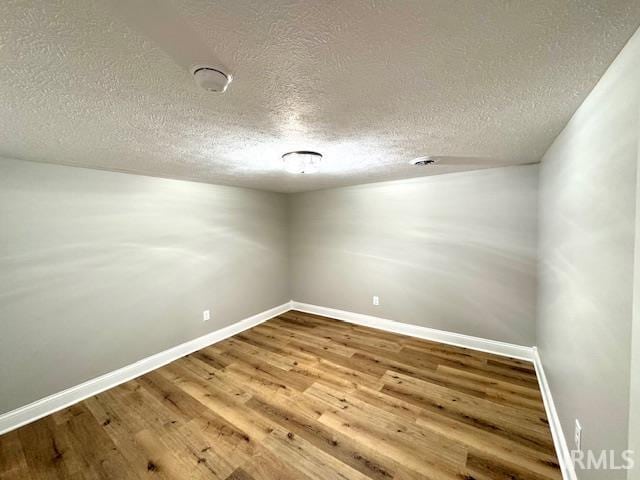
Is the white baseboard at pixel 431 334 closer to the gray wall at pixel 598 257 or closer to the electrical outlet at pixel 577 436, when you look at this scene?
the gray wall at pixel 598 257

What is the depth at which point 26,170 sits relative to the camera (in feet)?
6.27

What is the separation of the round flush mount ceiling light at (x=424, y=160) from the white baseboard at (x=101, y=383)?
9.85 ft

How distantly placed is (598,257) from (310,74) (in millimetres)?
1401

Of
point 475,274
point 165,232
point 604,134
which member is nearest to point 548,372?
point 475,274

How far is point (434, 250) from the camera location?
9.85ft

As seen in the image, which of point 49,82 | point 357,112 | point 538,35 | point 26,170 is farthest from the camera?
point 26,170

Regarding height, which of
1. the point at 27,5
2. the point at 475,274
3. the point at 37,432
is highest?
the point at 27,5

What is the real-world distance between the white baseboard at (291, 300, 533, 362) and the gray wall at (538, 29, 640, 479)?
105 centimetres

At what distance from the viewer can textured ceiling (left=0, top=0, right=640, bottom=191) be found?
660mm

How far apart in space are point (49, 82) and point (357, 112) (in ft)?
4.12

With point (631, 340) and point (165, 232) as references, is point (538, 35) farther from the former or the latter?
point (165, 232)

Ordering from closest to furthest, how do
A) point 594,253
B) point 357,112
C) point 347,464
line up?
point 594,253 → point 357,112 → point 347,464

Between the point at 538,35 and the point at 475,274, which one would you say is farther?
the point at 475,274

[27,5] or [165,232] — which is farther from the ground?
[27,5]
